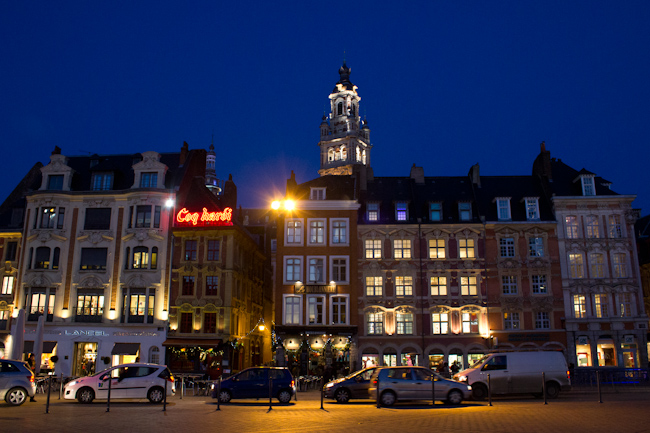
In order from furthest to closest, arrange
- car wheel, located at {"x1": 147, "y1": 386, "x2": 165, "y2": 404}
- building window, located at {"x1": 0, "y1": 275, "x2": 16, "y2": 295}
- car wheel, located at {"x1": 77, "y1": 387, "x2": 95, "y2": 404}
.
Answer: building window, located at {"x1": 0, "y1": 275, "x2": 16, "y2": 295} → car wheel, located at {"x1": 147, "y1": 386, "x2": 165, "y2": 404} → car wheel, located at {"x1": 77, "y1": 387, "x2": 95, "y2": 404}

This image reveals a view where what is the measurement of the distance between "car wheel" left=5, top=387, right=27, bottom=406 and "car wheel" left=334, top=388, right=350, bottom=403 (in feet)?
38.3

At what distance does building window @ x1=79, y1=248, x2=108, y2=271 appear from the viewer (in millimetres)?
44781

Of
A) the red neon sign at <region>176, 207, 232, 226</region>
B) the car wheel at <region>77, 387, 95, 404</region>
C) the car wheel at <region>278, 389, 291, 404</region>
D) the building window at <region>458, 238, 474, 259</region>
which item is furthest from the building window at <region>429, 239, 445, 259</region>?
the car wheel at <region>77, 387, 95, 404</region>

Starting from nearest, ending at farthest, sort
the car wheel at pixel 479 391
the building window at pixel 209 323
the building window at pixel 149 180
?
the car wheel at pixel 479 391, the building window at pixel 209 323, the building window at pixel 149 180

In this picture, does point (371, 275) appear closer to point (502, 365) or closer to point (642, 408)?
point (502, 365)

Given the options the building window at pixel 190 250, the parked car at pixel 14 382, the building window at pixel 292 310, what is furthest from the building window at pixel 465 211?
the parked car at pixel 14 382

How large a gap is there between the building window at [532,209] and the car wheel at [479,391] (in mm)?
22841

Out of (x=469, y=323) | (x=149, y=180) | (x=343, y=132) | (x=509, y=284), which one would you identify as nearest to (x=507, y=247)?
(x=509, y=284)

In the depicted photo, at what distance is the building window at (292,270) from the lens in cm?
4378

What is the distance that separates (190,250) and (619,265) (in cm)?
3192

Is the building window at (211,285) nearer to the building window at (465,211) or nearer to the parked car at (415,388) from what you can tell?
the building window at (465,211)

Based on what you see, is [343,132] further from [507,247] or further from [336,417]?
[336,417]

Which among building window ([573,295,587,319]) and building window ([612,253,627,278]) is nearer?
building window ([573,295,587,319])

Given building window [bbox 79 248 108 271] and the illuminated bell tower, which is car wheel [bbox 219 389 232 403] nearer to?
building window [bbox 79 248 108 271]
